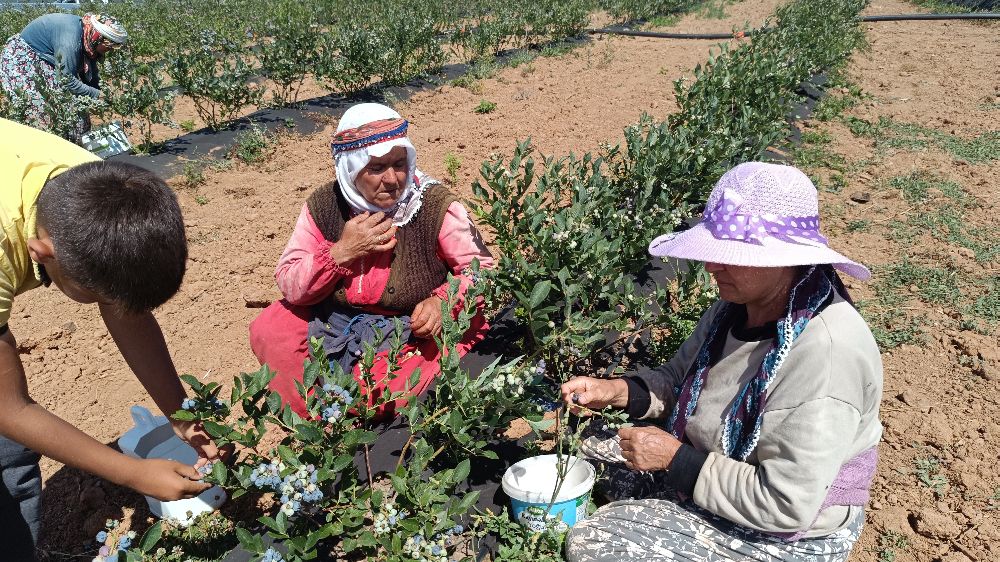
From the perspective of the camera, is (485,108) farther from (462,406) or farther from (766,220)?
(766,220)

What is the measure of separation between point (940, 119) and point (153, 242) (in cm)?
789

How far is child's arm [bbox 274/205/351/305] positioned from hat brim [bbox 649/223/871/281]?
1354 mm

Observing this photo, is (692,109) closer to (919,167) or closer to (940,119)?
(919,167)

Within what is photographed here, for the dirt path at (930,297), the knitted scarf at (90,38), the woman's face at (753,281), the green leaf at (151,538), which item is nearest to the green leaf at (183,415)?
the green leaf at (151,538)

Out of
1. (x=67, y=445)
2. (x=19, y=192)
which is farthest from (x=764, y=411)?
(x=19, y=192)

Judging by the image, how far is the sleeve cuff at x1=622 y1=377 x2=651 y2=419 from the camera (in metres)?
2.08

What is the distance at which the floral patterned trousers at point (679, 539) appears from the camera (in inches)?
64.9

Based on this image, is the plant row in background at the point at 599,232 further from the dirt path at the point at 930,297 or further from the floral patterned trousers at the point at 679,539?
the dirt path at the point at 930,297

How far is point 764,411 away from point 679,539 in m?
0.43

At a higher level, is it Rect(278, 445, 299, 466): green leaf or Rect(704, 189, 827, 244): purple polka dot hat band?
Rect(704, 189, 827, 244): purple polka dot hat band

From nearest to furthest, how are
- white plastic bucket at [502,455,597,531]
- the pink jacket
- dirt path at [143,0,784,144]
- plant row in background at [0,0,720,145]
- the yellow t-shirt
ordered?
the yellow t-shirt
white plastic bucket at [502,455,597,531]
the pink jacket
plant row in background at [0,0,720,145]
dirt path at [143,0,784,144]

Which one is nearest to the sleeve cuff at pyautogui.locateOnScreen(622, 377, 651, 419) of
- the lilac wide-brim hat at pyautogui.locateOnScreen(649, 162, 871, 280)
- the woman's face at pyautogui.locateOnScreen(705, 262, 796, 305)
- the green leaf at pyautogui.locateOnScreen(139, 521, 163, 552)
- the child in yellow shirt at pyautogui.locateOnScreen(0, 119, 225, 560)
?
the woman's face at pyautogui.locateOnScreen(705, 262, 796, 305)

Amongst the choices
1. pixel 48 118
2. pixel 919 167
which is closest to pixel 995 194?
pixel 919 167

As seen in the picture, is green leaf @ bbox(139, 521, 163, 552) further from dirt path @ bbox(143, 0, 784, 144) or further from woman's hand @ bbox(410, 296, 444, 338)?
dirt path @ bbox(143, 0, 784, 144)
